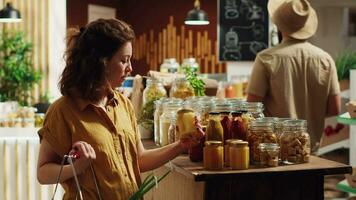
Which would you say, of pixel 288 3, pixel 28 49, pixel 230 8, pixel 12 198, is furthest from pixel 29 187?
pixel 230 8

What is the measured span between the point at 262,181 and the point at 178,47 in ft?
28.5

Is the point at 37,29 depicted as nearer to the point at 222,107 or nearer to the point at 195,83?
the point at 195,83

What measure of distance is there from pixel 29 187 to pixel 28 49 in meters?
3.88

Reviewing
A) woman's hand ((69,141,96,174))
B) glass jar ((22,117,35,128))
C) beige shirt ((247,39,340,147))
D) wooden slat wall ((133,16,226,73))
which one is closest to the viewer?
woman's hand ((69,141,96,174))

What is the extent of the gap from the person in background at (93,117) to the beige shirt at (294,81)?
1.77 metres

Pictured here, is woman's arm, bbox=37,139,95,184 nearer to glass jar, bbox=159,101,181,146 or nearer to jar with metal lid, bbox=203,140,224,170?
jar with metal lid, bbox=203,140,224,170

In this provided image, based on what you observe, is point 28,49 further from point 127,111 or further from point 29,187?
point 127,111

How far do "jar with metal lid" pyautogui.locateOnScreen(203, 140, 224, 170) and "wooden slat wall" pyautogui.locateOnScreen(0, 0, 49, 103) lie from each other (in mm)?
6242

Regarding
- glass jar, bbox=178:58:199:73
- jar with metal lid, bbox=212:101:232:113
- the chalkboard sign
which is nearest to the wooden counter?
jar with metal lid, bbox=212:101:232:113

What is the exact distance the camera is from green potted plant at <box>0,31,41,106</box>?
7914 mm

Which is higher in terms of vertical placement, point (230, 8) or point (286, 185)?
point (230, 8)

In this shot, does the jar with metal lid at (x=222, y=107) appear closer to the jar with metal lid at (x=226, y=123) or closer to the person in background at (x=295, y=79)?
the jar with metal lid at (x=226, y=123)

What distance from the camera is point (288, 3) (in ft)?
13.4

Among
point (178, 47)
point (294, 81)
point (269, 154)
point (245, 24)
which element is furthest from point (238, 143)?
point (178, 47)
